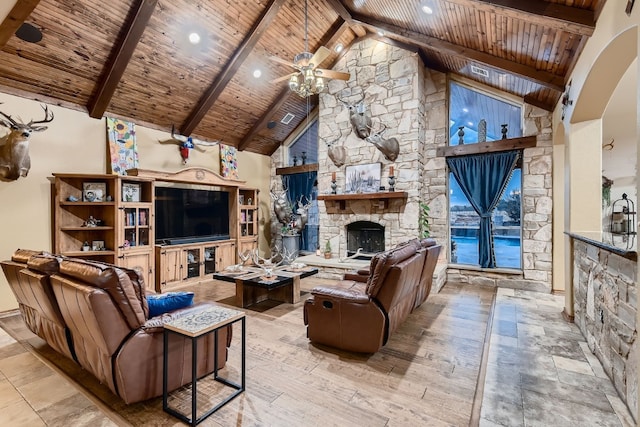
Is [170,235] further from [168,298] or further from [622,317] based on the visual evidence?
[622,317]

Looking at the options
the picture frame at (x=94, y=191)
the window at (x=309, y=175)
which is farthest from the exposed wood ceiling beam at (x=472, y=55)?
the picture frame at (x=94, y=191)

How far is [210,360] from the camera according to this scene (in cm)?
249

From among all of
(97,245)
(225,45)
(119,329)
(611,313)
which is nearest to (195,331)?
(119,329)

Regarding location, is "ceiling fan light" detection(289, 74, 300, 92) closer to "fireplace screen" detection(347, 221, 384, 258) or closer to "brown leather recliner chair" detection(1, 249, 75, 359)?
"fireplace screen" detection(347, 221, 384, 258)

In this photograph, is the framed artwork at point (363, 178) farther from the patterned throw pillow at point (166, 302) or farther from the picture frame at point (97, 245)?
the picture frame at point (97, 245)

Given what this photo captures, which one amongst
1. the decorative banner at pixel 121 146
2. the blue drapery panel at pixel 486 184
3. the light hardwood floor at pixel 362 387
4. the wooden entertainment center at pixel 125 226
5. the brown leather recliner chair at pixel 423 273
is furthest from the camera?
the blue drapery panel at pixel 486 184

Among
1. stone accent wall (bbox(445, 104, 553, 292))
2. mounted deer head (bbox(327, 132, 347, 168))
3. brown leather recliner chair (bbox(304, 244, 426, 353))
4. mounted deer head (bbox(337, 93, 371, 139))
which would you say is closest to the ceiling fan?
mounted deer head (bbox(337, 93, 371, 139))

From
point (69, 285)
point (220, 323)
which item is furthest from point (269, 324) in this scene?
point (69, 285)

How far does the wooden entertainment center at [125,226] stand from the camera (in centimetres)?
455

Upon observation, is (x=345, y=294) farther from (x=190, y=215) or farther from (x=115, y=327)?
(x=190, y=215)

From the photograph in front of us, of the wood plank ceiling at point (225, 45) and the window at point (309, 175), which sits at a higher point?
the wood plank ceiling at point (225, 45)

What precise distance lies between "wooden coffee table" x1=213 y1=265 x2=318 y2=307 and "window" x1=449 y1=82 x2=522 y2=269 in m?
3.27

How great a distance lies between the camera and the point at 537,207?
5.04 meters

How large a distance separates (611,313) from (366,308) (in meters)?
1.99
